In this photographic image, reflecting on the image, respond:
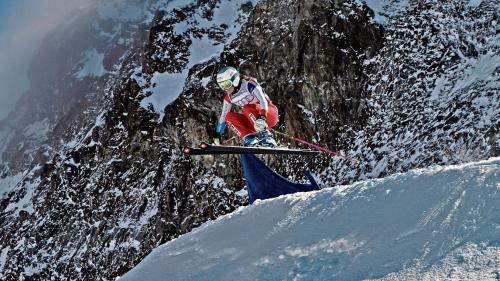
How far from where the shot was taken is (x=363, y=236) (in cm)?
541

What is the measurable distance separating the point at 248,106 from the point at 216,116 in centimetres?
1188

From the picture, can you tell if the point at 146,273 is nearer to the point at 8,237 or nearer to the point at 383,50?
the point at 383,50

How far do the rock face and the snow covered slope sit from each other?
34.3 feet

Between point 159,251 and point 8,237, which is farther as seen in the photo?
point 8,237

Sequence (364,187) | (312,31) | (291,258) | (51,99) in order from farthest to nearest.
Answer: (51,99), (312,31), (364,187), (291,258)

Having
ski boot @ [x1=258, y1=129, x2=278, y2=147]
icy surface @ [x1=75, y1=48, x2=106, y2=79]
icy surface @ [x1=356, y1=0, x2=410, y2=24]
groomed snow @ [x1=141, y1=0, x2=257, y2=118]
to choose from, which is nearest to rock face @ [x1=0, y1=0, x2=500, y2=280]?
groomed snow @ [x1=141, y1=0, x2=257, y2=118]

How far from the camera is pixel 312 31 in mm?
23703

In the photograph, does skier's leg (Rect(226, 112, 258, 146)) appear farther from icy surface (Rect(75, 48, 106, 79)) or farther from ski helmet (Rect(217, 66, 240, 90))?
icy surface (Rect(75, 48, 106, 79))

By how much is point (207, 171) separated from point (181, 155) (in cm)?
148

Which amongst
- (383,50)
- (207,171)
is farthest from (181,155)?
(383,50)

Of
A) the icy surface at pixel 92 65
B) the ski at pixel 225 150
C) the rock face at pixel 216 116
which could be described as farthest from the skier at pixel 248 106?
the icy surface at pixel 92 65

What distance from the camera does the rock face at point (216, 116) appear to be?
19172 mm

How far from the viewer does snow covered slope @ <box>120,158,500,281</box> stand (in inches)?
184

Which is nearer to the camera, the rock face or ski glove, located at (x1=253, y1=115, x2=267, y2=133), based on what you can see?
ski glove, located at (x1=253, y1=115, x2=267, y2=133)
